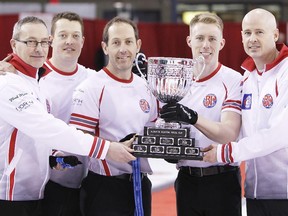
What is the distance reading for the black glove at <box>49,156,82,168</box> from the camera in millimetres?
3791

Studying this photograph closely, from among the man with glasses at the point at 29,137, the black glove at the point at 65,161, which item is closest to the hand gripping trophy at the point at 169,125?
Answer: the man with glasses at the point at 29,137

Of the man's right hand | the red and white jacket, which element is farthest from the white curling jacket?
the red and white jacket

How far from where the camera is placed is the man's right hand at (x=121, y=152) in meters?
3.68

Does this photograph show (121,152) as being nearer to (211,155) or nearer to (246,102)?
(211,155)

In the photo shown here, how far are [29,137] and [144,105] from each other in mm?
750

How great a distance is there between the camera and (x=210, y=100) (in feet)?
13.4

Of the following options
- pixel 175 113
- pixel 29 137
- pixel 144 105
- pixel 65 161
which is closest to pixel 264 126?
pixel 175 113

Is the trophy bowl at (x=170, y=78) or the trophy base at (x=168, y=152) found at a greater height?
the trophy bowl at (x=170, y=78)

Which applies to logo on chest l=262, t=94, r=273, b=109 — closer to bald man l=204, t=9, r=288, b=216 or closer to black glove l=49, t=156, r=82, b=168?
bald man l=204, t=9, r=288, b=216

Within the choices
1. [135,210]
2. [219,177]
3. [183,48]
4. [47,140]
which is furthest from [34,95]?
[183,48]

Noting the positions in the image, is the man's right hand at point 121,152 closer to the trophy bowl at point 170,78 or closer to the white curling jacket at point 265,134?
the trophy bowl at point 170,78

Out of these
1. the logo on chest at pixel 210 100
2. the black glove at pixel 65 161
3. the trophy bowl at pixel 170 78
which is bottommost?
the black glove at pixel 65 161

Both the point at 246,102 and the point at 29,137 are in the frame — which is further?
the point at 246,102

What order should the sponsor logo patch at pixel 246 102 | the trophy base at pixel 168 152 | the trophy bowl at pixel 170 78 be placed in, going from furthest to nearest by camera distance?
the sponsor logo patch at pixel 246 102
the trophy bowl at pixel 170 78
the trophy base at pixel 168 152
